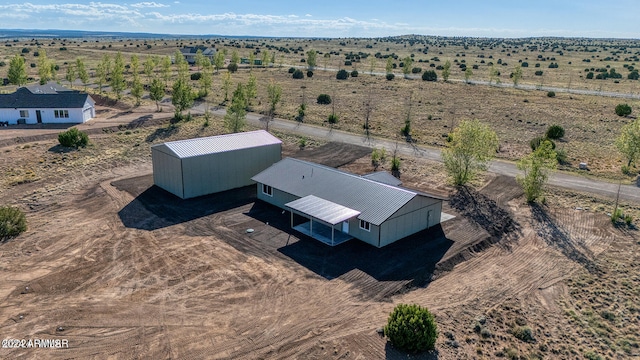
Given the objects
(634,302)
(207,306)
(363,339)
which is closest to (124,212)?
(207,306)

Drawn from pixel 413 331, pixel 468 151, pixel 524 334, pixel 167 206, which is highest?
pixel 468 151

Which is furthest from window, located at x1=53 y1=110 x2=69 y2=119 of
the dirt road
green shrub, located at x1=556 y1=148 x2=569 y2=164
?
green shrub, located at x1=556 y1=148 x2=569 y2=164

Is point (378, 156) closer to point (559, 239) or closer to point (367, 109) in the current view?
point (559, 239)

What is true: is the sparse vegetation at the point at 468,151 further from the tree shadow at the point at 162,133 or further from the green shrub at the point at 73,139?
the green shrub at the point at 73,139

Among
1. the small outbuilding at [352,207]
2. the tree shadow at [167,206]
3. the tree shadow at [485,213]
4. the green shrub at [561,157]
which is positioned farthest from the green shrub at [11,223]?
the green shrub at [561,157]

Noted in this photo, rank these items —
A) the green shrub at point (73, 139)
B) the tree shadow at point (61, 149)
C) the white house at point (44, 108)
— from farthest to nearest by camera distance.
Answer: the white house at point (44, 108) → the green shrub at point (73, 139) → the tree shadow at point (61, 149)

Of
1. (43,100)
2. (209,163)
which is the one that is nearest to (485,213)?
(209,163)

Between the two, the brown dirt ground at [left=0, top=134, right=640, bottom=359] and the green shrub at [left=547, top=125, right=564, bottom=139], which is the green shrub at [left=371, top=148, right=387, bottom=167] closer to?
the brown dirt ground at [left=0, top=134, right=640, bottom=359]
